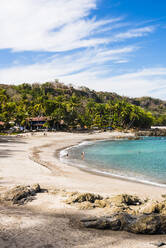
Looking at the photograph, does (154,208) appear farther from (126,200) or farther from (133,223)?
(133,223)

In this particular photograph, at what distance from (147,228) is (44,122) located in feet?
261

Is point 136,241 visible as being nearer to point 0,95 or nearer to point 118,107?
point 0,95

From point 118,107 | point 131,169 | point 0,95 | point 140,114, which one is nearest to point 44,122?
point 0,95

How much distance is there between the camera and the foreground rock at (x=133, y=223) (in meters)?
8.42

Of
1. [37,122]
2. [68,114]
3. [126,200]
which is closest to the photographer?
[126,200]

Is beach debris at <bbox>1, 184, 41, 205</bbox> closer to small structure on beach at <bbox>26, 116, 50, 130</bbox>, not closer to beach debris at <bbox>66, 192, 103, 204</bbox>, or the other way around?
beach debris at <bbox>66, 192, 103, 204</bbox>

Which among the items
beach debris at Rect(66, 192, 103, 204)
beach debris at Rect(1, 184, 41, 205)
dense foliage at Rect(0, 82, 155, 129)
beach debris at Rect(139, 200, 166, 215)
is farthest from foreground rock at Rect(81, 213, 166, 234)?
dense foliage at Rect(0, 82, 155, 129)

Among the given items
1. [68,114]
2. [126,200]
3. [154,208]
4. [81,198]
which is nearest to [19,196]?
[81,198]

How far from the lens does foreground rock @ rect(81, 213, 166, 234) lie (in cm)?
842

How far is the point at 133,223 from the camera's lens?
861 cm

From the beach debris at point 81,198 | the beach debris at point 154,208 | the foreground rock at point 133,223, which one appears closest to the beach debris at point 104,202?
the beach debris at point 81,198

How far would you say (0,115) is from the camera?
63.7 meters

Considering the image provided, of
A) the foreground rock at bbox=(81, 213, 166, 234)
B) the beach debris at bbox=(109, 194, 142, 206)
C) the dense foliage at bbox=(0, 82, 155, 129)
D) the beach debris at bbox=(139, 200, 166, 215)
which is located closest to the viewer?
the foreground rock at bbox=(81, 213, 166, 234)

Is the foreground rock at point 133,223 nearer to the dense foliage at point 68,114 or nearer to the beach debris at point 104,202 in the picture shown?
the beach debris at point 104,202
